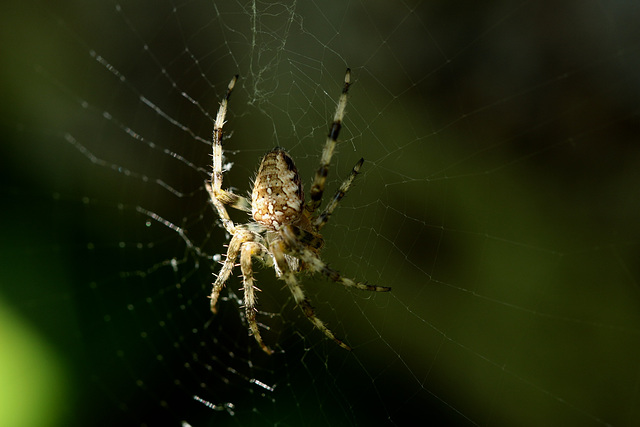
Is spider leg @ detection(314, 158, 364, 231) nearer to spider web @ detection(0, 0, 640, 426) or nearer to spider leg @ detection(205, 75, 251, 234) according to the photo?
spider web @ detection(0, 0, 640, 426)

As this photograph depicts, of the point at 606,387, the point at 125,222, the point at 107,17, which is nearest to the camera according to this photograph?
the point at 606,387

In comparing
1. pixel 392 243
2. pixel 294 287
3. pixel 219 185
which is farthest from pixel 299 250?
pixel 392 243

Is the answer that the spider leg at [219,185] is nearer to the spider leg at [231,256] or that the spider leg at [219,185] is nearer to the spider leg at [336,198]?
the spider leg at [231,256]

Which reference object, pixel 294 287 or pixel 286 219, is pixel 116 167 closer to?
pixel 286 219

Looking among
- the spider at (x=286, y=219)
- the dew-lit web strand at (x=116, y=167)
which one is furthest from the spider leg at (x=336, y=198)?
the dew-lit web strand at (x=116, y=167)

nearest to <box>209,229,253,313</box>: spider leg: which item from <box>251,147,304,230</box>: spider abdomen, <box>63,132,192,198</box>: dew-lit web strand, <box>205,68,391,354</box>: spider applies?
<box>205,68,391,354</box>: spider

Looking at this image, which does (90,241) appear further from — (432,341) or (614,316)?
(614,316)

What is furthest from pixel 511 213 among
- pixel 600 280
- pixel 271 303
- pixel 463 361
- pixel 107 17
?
pixel 107 17
